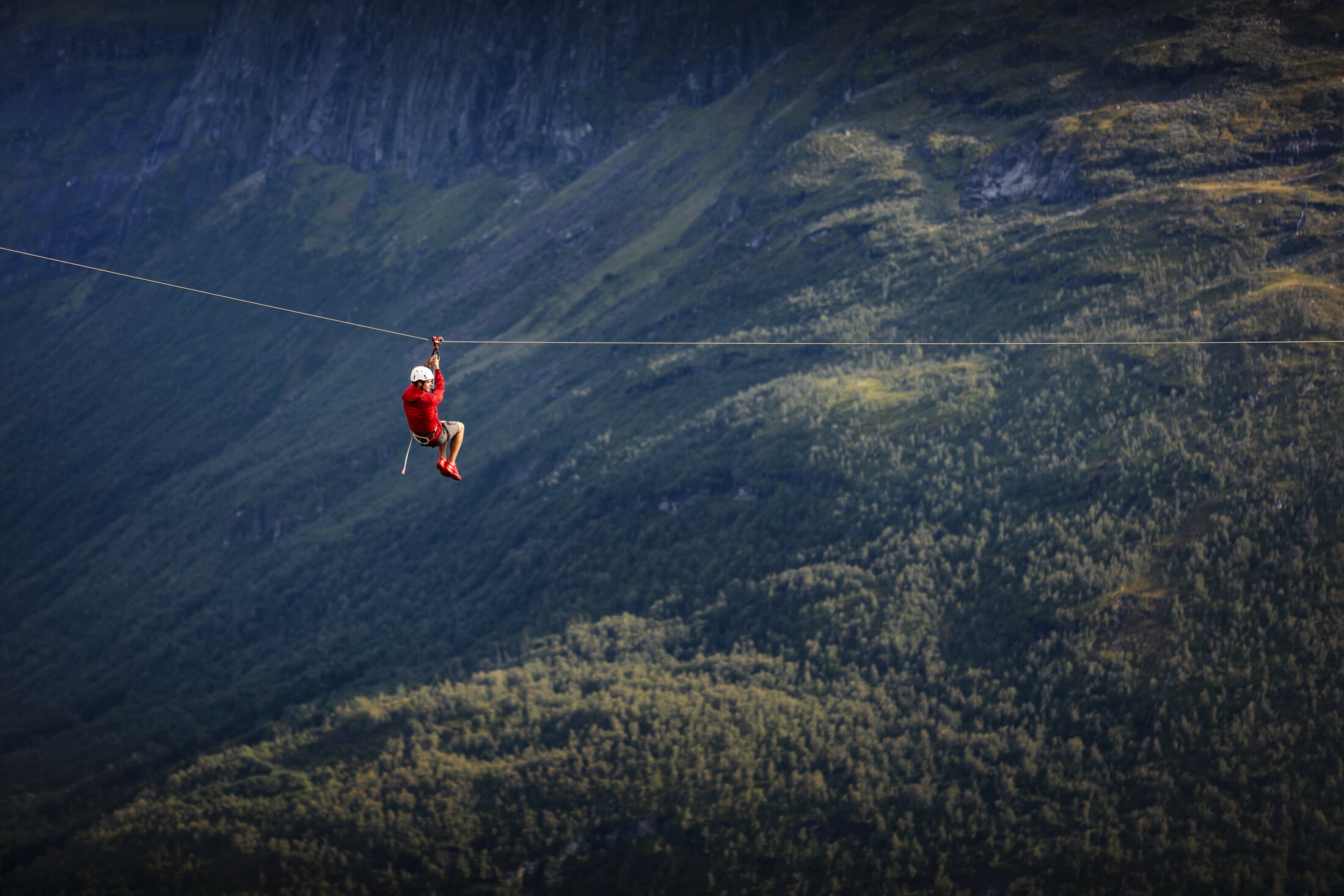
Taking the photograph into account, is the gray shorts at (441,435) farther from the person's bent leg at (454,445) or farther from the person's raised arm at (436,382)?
the person's raised arm at (436,382)

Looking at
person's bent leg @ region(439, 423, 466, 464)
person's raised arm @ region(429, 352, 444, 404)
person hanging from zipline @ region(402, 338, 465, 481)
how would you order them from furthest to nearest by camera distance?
person's bent leg @ region(439, 423, 466, 464) < person's raised arm @ region(429, 352, 444, 404) < person hanging from zipline @ region(402, 338, 465, 481)

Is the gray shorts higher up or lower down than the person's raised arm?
lower down

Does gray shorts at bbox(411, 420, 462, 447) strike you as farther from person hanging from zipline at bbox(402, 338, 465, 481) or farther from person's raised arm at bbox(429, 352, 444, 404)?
person's raised arm at bbox(429, 352, 444, 404)

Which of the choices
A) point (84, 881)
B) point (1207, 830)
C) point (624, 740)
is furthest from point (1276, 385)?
point (84, 881)

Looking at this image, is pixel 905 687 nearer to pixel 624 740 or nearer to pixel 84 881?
pixel 624 740

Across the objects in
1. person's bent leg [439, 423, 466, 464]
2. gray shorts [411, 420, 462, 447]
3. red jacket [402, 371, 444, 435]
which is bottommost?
person's bent leg [439, 423, 466, 464]

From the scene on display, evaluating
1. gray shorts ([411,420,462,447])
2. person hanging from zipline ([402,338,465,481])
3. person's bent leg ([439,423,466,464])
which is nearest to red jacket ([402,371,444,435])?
person hanging from zipline ([402,338,465,481])

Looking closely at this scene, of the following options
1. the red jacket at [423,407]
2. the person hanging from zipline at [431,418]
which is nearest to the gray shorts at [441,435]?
the person hanging from zipline at [431,418]

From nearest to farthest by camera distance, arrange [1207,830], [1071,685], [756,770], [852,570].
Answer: [1207,830]
[1071,685]
[756,770]
[852,570]

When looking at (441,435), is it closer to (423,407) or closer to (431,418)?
(431,418)
